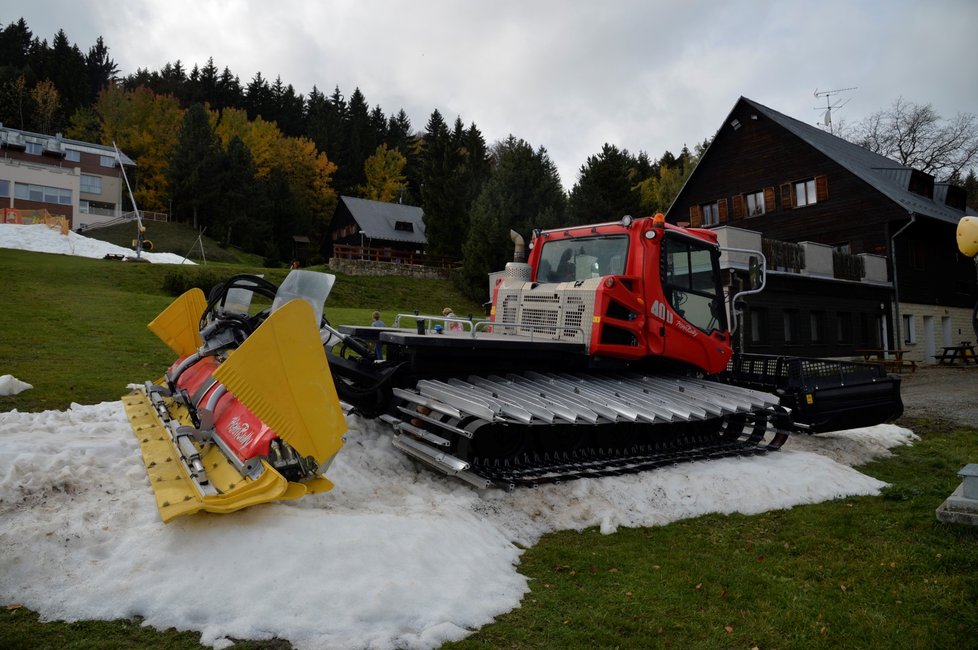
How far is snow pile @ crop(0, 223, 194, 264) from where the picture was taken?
110 ft

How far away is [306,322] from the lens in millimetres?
4211

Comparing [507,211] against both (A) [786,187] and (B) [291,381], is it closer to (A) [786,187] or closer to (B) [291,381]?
(A) [786,187]

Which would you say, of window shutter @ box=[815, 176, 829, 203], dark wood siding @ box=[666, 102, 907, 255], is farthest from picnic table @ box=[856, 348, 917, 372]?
window shutter @ box=[815, 176, 829, 203]

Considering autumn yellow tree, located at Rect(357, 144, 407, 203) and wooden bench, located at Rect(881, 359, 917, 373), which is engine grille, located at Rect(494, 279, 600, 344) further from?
autumn yellow tree, located at Rect(357, 144, 407, 203)

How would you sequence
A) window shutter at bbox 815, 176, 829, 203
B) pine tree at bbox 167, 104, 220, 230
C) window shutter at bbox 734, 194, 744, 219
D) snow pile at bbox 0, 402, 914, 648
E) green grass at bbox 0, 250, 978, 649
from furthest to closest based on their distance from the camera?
pine tree at bbox 167, 104, 220, 230, window shutter at bbox 734, 194, 744, 219, window shutter at bbox 815, 176, 829, 203, green grass at bbox 0, 250, 978, 649, snow pile at bbox 0, 402, 914, 648

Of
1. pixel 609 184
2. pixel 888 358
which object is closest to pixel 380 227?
pixel 609 184

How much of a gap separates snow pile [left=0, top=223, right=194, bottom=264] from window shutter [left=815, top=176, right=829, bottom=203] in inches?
1198

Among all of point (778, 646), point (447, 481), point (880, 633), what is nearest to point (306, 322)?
point (447, 481)

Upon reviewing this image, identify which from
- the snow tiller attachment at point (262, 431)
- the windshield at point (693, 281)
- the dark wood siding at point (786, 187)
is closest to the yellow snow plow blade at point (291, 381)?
the snow tiller attachment at point (262, 431)

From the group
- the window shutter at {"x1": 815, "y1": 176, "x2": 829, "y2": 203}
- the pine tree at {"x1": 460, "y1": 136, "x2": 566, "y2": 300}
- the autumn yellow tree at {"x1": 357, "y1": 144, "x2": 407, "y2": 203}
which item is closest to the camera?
the window shutter at {"x1": 815, "y1": 176, "x2": 829, "y2": 203}

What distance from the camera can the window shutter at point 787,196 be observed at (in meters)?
28.4

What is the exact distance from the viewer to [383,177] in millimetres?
66812

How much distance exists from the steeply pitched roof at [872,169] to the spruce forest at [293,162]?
34.6 ft

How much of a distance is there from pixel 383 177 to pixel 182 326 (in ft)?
202
